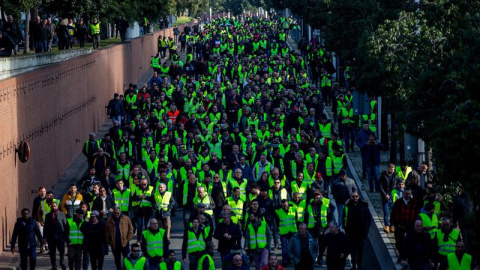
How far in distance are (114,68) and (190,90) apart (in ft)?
31.8

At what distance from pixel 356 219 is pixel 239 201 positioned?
7.65 ft

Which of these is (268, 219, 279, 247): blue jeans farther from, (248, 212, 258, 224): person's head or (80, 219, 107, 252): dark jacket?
(80, 219, 107, 252): dark jacket

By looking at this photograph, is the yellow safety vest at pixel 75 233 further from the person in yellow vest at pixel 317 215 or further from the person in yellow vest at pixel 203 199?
the person in yellow vest at pixel 317 215

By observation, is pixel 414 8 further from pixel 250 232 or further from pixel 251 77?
pixel 251 77

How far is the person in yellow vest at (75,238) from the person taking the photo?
20812 millimetres

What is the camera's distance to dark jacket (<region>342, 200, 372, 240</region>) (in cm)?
2103

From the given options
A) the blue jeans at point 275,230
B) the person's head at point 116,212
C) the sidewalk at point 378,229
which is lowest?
the sidewalk at point 378,229

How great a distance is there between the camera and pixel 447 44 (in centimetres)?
2150

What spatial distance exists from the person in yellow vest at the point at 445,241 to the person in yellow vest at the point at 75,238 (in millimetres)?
5750

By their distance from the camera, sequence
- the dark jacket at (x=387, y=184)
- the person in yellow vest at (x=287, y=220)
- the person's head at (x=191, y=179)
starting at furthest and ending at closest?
the dark jacket at (x=387, y=184)
the person's head at (x=191, y=179)
the person in yellow vest at (x=287, y=220)

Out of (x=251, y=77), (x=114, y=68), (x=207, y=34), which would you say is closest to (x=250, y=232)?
(x=251, y=77)

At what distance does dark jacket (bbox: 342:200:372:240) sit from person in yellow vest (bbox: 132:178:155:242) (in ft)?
12.6

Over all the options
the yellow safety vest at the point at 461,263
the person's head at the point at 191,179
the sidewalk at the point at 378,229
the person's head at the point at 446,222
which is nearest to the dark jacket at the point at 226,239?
the sidewalk at the point at 378,229

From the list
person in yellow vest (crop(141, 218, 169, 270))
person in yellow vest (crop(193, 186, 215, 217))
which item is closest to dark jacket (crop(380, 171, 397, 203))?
person in yellow vest (crop(193, 186, 215, 217))
